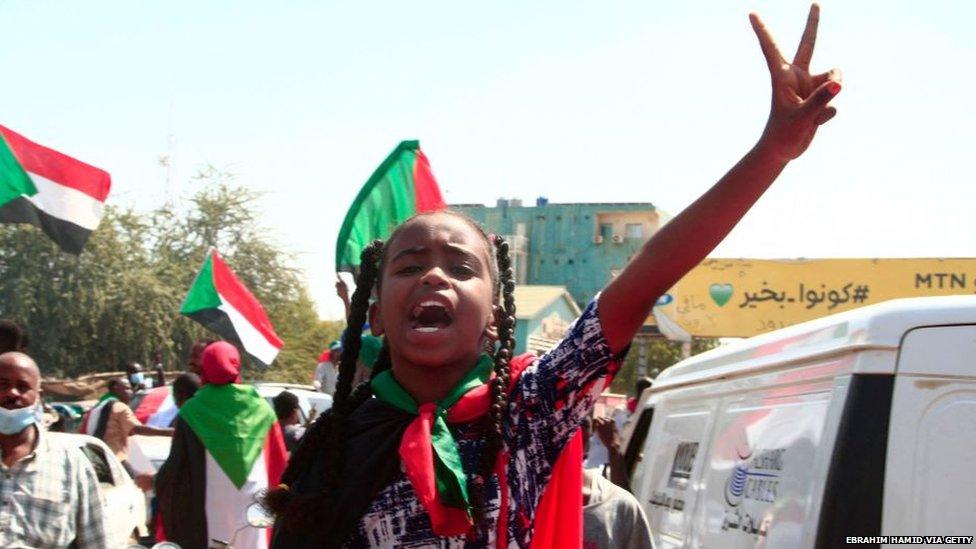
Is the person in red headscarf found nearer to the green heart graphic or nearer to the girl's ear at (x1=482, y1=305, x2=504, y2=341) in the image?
the girl's ear at (x1=482, y1=305, x2=504, y2=341)

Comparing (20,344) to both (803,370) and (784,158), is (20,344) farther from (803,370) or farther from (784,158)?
(784,158)

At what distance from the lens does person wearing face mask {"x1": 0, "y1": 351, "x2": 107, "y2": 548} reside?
4.96 meters

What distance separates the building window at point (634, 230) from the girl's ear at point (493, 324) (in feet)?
273

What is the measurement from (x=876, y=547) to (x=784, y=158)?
5.31ft

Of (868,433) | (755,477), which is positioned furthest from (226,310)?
(868,433)

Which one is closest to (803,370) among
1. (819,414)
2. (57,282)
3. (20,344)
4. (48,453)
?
(819,414)

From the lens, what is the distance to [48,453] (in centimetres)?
515

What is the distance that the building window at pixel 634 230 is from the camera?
3359 inches

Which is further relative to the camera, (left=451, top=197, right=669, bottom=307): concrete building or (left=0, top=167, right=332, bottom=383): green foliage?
(left=451, top=197, right=669, bottom=307): concrete building

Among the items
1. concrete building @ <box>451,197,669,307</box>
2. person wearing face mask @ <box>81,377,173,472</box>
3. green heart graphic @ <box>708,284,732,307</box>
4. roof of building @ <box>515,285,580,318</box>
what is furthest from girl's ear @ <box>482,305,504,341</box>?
concrete building @ <box>451,197,669,307</box>

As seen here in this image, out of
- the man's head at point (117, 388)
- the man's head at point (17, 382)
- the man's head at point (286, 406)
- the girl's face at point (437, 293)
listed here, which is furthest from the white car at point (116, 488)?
the girl's face at point (437, 293)

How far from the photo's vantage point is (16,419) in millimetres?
5117

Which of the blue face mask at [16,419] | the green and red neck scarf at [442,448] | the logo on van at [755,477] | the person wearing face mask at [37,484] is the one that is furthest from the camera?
the blue face mask at [16,419]

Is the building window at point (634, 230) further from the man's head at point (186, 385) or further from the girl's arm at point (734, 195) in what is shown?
the girl's arm at point (734, 195)
